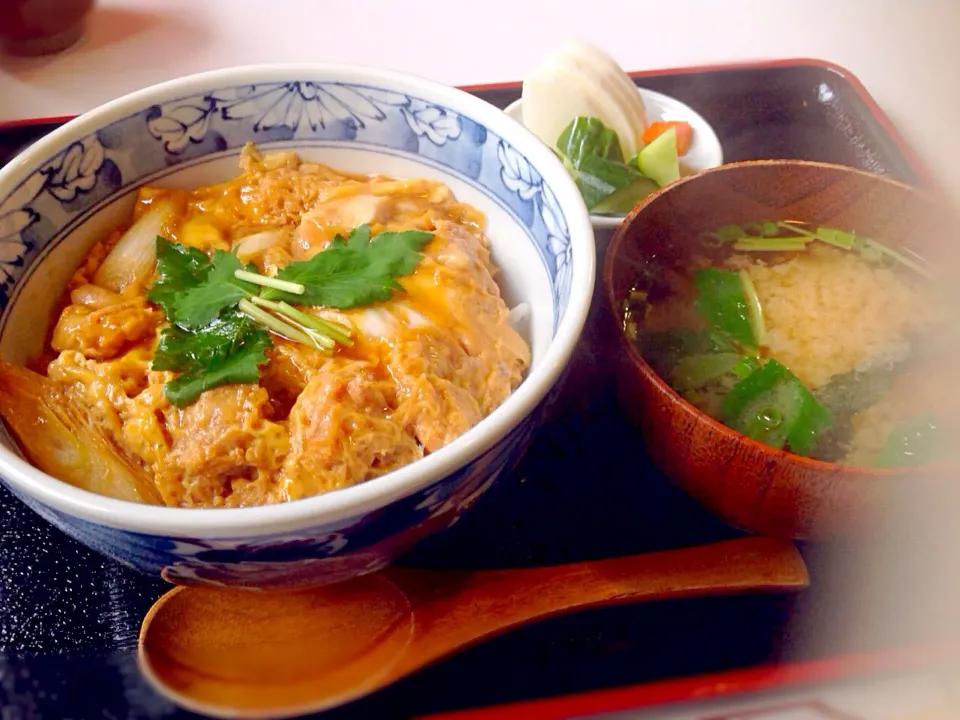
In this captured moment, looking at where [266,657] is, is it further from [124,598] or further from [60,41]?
[60,41]

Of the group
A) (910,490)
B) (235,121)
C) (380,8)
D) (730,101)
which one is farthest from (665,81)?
(910,490)

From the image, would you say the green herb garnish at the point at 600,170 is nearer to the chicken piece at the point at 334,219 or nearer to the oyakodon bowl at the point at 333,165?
the oyakodon bowl at the point at 333,165

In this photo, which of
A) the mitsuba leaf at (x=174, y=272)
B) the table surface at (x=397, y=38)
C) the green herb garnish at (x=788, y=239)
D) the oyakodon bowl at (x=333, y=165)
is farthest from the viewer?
the table surface at (x=397, y=38)

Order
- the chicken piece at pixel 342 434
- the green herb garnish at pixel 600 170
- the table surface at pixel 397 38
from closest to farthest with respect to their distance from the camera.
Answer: the chicken piece at pixel 342 434 → the green herb garnish at pixel 600 170 → the table surface at pixel 397 38

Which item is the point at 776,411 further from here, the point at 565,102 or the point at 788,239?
the point at 565,102

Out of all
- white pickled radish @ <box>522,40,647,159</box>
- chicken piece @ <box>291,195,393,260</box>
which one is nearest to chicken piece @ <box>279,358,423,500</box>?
chicken piece @ <box>291,195,393,260</box>

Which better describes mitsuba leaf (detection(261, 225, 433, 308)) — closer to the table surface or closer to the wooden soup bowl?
the wooden soup bowl

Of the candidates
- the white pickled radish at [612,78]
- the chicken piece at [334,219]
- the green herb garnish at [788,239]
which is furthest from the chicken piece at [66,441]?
the white pickled radish at [612,78]
